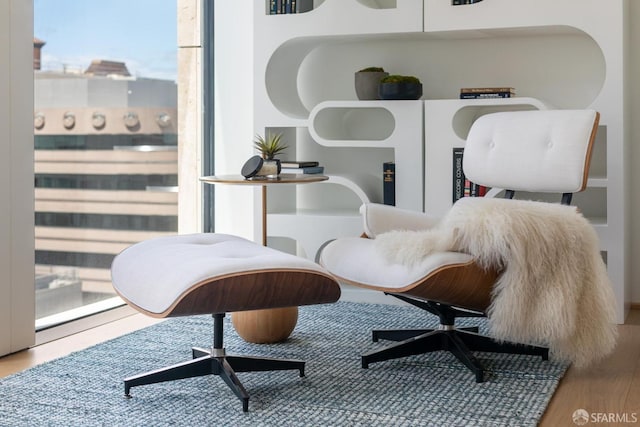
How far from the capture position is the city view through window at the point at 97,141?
3.35 meters

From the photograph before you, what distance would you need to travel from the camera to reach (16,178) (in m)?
2.94

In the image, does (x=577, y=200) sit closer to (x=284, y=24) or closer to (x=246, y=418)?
(x=284, y=24)

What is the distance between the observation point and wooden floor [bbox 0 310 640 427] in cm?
231

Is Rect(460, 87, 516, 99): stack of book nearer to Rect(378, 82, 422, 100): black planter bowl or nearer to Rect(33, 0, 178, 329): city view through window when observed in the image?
Rect(378, 82, 422, 100): black planter bowl

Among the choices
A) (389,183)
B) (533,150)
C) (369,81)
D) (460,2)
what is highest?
(460,2)

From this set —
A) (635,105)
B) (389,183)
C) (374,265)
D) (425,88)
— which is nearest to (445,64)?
(425,88)

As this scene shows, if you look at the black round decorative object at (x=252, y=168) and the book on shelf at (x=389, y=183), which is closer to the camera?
the black round decorative object at (x=252, y=168)

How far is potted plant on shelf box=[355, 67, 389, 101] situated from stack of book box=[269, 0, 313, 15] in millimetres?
408

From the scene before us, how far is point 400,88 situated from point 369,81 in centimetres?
19

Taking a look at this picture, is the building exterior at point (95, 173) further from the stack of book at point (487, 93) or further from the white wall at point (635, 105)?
the white wall at point (635, 105)

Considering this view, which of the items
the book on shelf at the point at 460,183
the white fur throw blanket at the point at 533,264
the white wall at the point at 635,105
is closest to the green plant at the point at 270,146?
the book on shelf at the point at 460,183

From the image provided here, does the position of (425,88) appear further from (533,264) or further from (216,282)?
(216,282)

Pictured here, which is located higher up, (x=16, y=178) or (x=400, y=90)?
(x=400, y=90)

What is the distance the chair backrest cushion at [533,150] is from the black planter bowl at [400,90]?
649 millimetres
